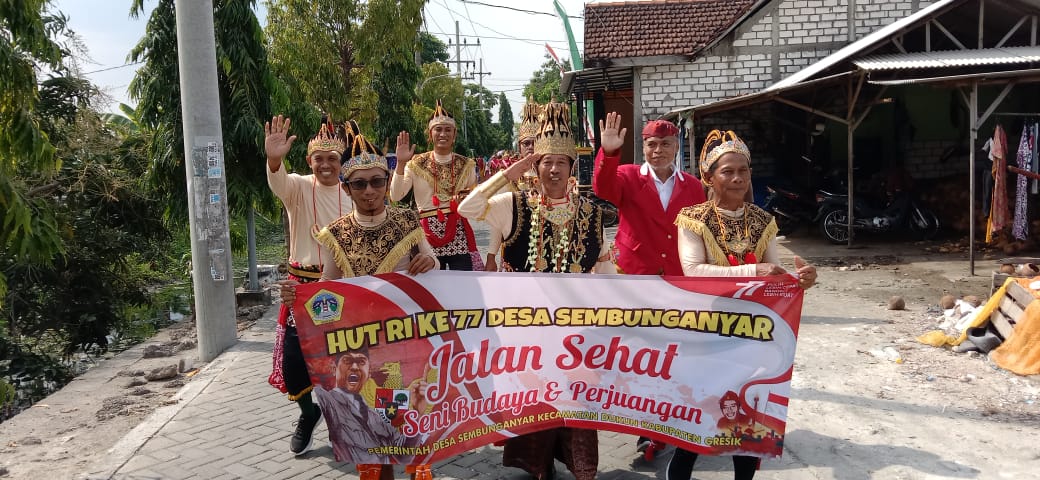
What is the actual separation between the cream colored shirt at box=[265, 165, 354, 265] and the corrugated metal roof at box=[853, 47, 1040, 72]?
9.31 metres

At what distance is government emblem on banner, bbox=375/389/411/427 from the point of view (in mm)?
3531

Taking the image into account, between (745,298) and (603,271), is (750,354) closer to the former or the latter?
(745,298)

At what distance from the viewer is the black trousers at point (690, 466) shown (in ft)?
11.7

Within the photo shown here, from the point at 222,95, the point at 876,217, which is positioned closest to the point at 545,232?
the point at 222,95

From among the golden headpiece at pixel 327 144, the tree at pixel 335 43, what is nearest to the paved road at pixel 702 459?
the golden headpiece at pixel 327 144

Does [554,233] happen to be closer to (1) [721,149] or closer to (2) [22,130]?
(1) [721,149]

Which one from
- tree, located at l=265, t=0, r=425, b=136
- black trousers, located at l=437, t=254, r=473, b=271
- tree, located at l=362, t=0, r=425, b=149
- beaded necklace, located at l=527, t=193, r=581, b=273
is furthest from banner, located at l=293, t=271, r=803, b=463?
tree, located at l=362, t=0, r=425, b=149

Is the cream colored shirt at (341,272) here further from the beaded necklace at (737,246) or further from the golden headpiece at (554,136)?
the beaded necklace at (737,246)

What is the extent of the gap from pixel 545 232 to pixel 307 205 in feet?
5.27

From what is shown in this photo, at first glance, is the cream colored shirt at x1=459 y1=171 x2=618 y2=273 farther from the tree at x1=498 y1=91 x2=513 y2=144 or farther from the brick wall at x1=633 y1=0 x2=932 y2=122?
the tree at x1=498 y1=91 x2=513 y2=144

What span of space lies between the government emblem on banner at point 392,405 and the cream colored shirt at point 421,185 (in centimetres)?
285

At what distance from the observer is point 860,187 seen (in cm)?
1422

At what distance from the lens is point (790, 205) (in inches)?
576

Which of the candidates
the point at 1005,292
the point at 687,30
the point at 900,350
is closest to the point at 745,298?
the point at 900,350
